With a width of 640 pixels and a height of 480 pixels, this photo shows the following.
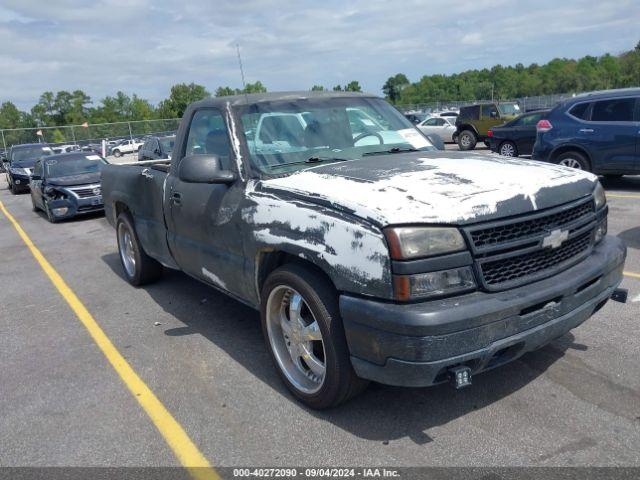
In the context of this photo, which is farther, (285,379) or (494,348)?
(285,379)

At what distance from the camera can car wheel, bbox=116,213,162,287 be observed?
618 centimetres

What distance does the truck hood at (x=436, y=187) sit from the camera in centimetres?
286

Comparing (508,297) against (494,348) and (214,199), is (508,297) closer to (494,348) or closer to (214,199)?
(494,348)

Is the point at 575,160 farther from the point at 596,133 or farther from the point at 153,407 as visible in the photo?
the point at 153,407

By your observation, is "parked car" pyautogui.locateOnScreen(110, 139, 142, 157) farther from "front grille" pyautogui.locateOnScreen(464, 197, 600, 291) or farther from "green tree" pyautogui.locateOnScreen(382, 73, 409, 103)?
"green tree" pyautogui.locateOnScreen(382, 73, 409, 103)

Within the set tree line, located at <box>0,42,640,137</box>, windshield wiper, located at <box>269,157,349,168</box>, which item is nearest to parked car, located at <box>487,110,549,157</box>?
windshield wiper, located at <box>269,157,349,168</box>

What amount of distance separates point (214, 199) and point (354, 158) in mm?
1044

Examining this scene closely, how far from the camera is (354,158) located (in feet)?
13.5

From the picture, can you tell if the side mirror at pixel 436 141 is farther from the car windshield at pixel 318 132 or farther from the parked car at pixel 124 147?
the parked car at pixel 124 147

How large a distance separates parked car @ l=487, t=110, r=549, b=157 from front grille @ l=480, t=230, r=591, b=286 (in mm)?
13502

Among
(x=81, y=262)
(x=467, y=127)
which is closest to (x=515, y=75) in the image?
(x=467, y=127)

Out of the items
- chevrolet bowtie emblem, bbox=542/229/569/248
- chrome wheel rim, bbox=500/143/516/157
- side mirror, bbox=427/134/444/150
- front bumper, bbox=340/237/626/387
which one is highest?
side mirror, bbox=427/134/444/150

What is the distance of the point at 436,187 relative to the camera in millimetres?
3113

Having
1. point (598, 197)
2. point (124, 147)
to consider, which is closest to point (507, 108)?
point (598, 197)
